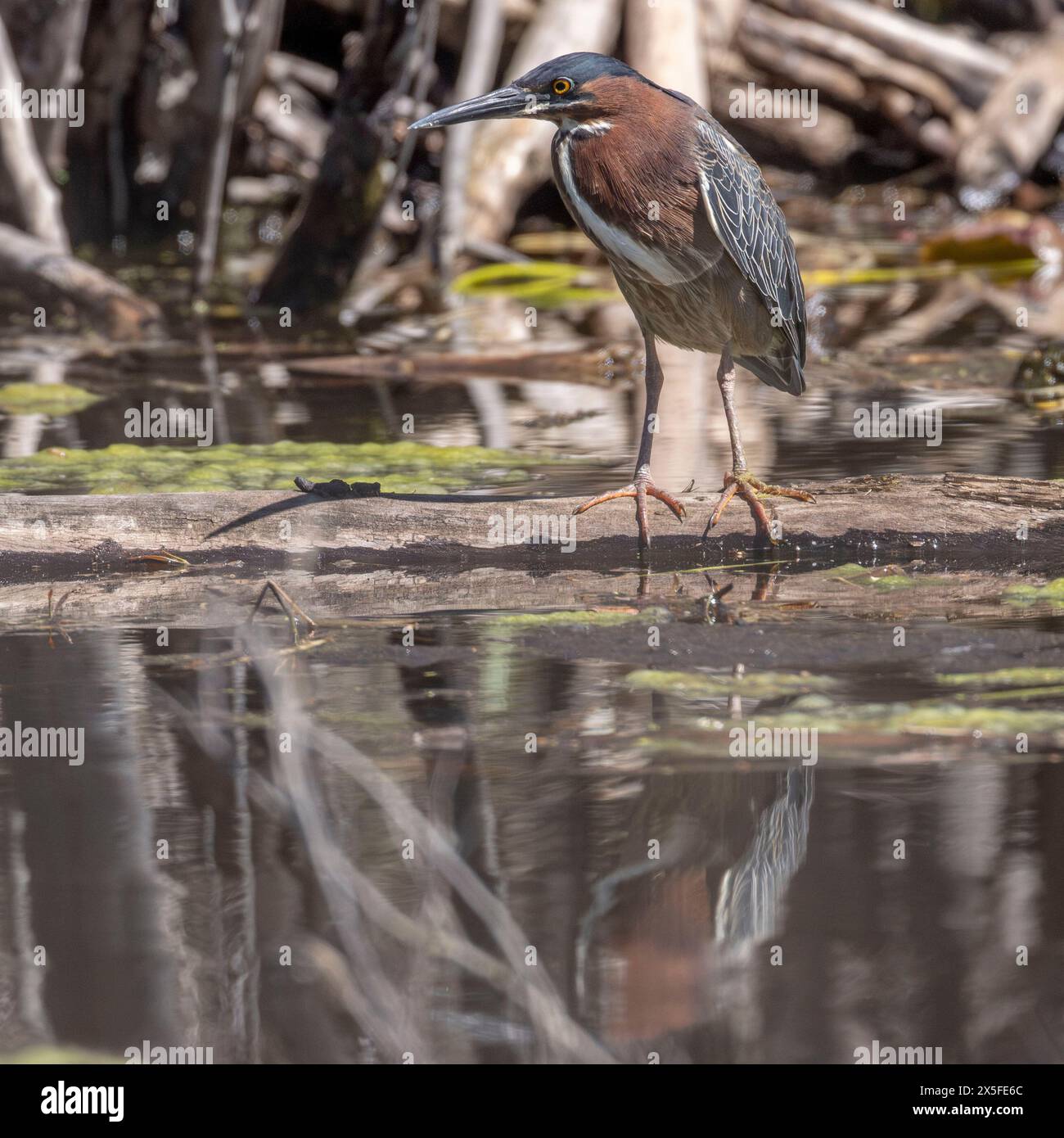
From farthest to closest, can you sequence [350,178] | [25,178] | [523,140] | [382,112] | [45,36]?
1. [523,140]
2. [45,36]
3. [25,178]
4. [350,178]
5. [382,112]

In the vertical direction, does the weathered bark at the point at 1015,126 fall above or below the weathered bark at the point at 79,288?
above

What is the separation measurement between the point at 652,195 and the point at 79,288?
6.62 m

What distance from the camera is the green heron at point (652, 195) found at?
554 cm

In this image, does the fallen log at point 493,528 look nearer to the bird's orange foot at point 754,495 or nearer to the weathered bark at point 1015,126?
the bird's orange foot at point 754,495

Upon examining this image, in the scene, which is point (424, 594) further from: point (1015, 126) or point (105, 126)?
point (1015, 126)

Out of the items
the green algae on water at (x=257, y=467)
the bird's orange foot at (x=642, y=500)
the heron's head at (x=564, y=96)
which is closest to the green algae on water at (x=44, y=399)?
the green algae on water at (x=257, y=467)

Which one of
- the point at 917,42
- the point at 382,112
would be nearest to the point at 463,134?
the point at 382,112

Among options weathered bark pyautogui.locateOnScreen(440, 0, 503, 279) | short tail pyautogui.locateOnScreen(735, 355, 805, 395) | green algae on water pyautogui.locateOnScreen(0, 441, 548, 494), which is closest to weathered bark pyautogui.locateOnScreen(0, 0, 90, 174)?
weathered bark pyautogui.locateOnScreen(440, 0, 503, 279)

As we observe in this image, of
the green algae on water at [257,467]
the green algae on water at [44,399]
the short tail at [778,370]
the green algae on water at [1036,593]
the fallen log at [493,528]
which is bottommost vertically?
the green algae on water at [1036,593]

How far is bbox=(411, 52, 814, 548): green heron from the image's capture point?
18.2 feet

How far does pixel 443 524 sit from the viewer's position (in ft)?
18.1

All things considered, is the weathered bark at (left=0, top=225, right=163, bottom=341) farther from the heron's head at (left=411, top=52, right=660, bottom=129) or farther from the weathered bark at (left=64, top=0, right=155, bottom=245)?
the heron's head at (left=411, top=52, right=660, bottom=129)

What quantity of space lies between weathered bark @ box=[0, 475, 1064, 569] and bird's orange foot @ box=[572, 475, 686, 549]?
4 centimetres

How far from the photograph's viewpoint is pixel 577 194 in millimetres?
5613
